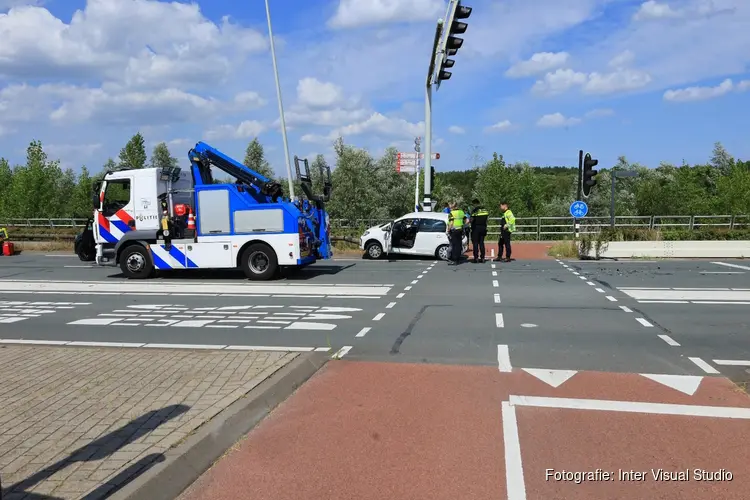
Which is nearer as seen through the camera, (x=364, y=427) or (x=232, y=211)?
(x=364, y=427)

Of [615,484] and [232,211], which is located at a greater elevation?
[232,211]

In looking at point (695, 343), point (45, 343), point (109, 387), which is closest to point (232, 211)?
point (45, 343)

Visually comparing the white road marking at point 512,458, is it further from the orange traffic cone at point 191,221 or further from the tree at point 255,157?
the tree at point 255,157

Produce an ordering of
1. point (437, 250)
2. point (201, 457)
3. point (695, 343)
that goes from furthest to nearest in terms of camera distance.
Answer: point (437, 250)
point (695, 343)
point (201, 457)

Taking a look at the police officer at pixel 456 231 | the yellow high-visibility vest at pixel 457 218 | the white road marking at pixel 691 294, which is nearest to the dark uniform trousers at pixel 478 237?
the police officer at pixel 456 231

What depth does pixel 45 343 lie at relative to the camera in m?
8.31

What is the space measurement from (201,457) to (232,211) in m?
11.5

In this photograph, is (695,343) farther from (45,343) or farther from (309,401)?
(45,343)

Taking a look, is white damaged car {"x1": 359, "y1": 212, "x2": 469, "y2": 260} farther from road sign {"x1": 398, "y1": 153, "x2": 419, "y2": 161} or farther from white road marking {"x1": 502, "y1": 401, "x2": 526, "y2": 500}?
white road marking {"x1": 502, "y1": 401, "x2": 526, "y2": 500}

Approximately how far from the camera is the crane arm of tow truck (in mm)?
15859

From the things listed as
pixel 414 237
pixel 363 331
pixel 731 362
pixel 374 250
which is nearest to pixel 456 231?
pixel 414 237

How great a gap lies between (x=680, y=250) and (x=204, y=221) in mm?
16932

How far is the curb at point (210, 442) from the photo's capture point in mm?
3578

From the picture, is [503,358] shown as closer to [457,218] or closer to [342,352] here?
[342,352]
